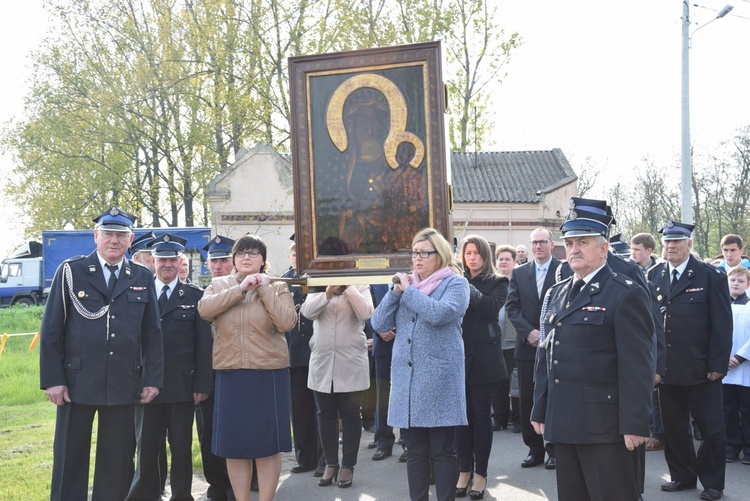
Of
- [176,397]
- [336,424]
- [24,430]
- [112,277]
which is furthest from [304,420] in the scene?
[24,430]

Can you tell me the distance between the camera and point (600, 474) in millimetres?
4180

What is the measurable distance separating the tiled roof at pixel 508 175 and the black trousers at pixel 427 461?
24284 millimetres

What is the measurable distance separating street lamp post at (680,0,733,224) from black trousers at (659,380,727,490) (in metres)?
8.79

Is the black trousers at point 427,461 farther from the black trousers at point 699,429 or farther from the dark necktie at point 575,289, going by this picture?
the black trousers at point 699,429

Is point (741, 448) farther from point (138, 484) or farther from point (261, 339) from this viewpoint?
point (138, 484)

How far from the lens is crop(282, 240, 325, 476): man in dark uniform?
756cm

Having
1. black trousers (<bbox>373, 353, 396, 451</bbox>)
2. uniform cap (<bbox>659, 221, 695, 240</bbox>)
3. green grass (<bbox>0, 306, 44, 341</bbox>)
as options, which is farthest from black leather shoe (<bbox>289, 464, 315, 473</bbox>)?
green grass (<bbox>0, 306, 44, 341</bbox>)

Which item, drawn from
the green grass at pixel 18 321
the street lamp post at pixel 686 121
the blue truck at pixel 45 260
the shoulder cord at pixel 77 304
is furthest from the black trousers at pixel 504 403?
the blue truck at pixel 45 260

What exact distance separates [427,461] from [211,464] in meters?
2.03

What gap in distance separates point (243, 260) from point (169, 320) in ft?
3.06

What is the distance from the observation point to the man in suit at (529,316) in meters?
7.43

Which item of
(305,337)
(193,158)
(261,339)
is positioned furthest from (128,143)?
(261,339)

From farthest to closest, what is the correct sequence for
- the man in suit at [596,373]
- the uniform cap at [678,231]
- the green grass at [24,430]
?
the green grass at [24,430] → the uniform cap at [678,231] → the man in suit at [596,373]

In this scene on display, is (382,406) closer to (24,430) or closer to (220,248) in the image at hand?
(220,248)
